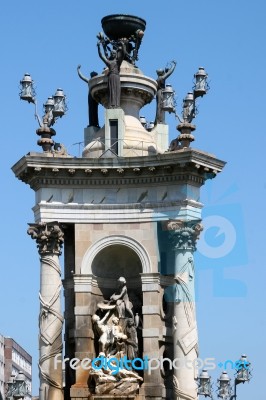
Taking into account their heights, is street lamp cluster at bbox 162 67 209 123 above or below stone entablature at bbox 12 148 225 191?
above

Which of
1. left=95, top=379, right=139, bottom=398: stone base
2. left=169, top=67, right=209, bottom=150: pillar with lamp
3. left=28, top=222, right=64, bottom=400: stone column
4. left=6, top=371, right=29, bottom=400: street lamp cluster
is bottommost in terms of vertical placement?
left=95, top=379, right=139, bottom=398: stone base

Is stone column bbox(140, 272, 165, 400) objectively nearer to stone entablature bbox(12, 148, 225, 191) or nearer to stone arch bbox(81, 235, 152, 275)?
stone arch bbox(81, 235, 152, 275)

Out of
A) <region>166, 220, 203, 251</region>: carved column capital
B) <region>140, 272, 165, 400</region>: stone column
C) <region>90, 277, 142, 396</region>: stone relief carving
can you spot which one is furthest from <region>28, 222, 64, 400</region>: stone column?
<region>166, 220, 203, 251</region>: carved column capital

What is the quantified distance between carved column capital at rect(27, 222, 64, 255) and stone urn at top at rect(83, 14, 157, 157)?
8.02 ft

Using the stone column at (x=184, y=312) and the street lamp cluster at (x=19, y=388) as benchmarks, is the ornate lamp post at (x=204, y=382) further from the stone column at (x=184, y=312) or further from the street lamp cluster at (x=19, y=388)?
the street lamp cluster at (x=19, y=388)

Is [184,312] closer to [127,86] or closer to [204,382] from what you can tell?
[204,382]

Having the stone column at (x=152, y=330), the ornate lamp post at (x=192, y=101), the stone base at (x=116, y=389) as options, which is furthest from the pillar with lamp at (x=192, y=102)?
the stone base at (x=116, y=389)

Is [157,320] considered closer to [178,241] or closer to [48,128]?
[178,241]

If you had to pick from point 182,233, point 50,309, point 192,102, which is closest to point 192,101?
point 192,102

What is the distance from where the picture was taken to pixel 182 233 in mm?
42938

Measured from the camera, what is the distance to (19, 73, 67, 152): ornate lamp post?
44.1m

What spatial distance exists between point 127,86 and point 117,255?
464 centimetres

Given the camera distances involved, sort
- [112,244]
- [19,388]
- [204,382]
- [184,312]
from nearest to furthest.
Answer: [184,312], [204,382], [112,244], [19,388]

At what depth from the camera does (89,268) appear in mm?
43531
